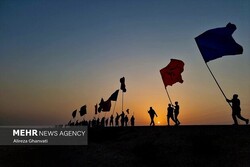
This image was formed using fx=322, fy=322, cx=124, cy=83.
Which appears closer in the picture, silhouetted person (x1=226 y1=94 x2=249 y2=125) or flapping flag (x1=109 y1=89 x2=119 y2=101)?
silhouetted person (x1=226 y1=94 x2=249 y2=125)

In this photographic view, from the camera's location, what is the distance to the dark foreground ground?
16.1 m

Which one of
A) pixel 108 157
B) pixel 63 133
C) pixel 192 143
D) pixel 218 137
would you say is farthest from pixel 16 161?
pixel 218 137

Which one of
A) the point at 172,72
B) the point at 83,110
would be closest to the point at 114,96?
the point at 172,72

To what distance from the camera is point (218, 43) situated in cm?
2084

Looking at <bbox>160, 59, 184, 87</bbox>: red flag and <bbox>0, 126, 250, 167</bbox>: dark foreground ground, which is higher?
<bbox>160, 59, 184, 87</bbox>: red flag

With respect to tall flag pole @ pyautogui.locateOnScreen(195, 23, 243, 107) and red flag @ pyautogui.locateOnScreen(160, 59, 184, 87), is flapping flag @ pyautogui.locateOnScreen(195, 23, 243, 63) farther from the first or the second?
red flag @ pyautogui.locateOnScreen(160, 59, 184, 87)

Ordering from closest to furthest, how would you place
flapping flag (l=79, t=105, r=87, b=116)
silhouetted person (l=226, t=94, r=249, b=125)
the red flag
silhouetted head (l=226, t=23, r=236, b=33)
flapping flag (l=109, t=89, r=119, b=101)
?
silhouetted person (l=226, t=94, r=249, b=125)
silhouetted head (l=226, t=23, r=236, b=33)
the red flag
flapping flag (l=109, t=89, r=119, b=101)
flapping flag (l=79, t=105, r=87, b=116)

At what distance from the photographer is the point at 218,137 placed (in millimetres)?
17984

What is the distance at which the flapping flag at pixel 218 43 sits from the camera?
20.3 m

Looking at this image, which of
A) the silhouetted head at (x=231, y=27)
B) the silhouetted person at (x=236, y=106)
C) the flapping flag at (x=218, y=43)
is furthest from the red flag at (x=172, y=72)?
the silhouetted person at (x=236, y=106)

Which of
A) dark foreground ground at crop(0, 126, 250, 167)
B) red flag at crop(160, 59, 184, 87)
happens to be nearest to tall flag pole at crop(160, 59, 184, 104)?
red flag at crop(160, 59, 184, 87)

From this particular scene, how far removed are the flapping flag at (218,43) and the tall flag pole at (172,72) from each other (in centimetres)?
474

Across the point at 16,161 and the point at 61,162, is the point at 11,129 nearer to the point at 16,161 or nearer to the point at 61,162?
the point at 16,161

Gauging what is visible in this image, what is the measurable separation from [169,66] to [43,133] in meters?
11.5
